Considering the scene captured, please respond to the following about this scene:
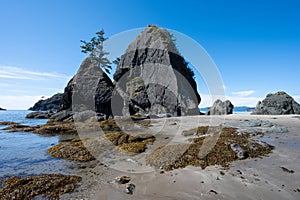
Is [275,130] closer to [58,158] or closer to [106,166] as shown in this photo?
[106,166]

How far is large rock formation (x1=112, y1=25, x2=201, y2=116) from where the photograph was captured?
1227 inches

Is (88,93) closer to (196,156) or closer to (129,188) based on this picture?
(196,156)

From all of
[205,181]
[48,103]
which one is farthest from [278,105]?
[48,103]

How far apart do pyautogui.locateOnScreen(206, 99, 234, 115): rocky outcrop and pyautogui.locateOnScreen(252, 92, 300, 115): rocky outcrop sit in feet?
13.6

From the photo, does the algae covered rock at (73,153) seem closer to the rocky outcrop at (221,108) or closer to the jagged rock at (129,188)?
the jagged rock at (129,188)

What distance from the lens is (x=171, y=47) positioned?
37.8 metres

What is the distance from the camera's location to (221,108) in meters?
28.9

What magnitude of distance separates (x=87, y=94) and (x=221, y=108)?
2403 cm

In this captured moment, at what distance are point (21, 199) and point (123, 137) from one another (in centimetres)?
702

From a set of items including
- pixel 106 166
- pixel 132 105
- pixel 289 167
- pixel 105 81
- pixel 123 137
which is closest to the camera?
pixel 289 167

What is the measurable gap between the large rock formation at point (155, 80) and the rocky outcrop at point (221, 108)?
9.30 ft

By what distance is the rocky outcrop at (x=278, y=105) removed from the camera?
24.7m

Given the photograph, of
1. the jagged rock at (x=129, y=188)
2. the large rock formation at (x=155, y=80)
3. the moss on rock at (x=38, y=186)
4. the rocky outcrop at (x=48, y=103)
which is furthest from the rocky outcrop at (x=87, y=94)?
the rocky outcrop at (x=48, y=103)

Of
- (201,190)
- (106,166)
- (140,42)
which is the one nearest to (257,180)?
(201,190)
